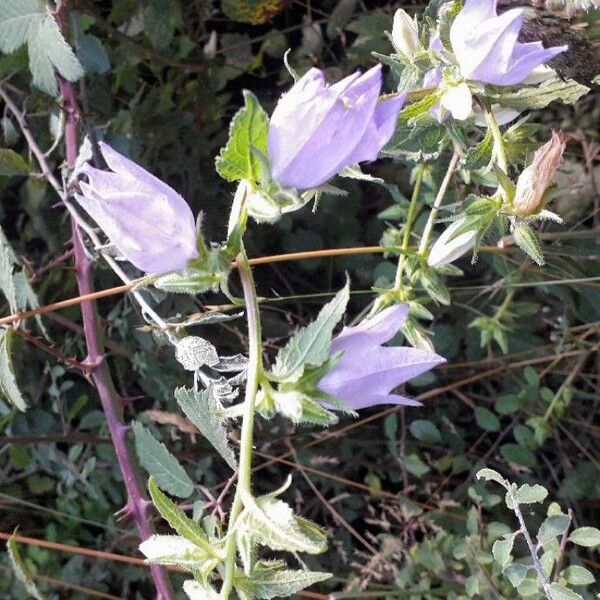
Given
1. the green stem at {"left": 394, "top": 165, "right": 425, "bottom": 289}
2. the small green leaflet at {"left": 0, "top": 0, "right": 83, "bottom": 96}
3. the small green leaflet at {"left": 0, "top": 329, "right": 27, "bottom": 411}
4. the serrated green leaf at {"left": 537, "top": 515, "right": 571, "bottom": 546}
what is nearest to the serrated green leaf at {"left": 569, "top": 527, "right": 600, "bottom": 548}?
the serrated green leaf at {"left": 537, "top": 515, "right": 571, "bottom": 546}

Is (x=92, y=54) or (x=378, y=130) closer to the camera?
(x=378, y=130)

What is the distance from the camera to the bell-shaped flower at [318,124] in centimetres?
44

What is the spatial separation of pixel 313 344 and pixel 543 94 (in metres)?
0.30

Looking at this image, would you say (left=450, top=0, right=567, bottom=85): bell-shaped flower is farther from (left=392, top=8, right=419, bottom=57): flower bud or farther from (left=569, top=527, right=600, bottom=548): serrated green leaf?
Result: (left=569, top=527, right=600, bottom=548): serrated green leaf

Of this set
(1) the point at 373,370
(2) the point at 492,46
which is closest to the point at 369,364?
(1) the point at 373,370

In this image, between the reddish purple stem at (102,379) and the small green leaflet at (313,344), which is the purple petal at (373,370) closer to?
the small green leaflet at (313,344)

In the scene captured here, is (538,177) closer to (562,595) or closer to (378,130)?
(378,130)

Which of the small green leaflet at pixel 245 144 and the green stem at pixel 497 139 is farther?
the green stem at pixel 497 139

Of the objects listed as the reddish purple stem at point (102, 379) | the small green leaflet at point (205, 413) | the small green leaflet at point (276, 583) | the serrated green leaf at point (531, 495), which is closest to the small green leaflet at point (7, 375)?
the reddish purple stem at point (102, 379)

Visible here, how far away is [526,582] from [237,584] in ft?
1.31

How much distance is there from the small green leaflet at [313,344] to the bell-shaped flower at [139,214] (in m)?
0.08

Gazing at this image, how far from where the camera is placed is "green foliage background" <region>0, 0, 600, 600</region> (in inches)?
40.6

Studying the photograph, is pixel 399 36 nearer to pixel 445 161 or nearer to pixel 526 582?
pixel 445 161

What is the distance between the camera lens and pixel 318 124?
0.45m
